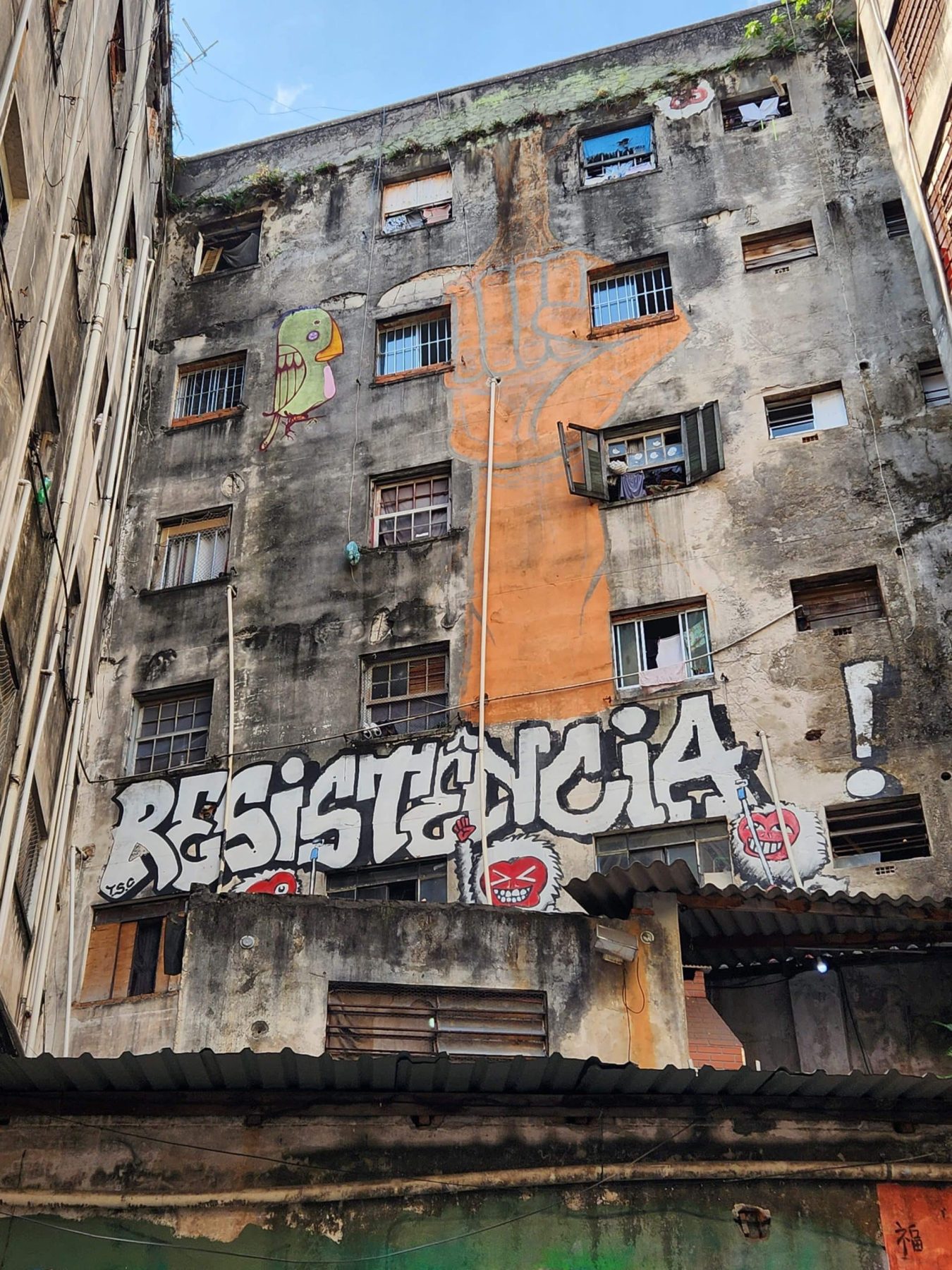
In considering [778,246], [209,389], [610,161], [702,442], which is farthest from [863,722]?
[209,389]

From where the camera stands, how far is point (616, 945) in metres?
14.2

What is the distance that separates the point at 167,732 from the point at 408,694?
3874 millimetres

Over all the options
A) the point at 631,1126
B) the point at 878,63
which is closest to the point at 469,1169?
the point at 631,1126

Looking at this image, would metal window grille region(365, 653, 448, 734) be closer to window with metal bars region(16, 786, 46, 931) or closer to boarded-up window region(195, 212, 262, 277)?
window with metal bars region(16, 786, 46, 931)

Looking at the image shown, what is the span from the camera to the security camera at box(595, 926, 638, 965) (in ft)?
46.4

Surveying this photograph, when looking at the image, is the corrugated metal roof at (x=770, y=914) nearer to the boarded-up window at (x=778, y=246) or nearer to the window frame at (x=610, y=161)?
the boarded-up window at (x=778, y=246)

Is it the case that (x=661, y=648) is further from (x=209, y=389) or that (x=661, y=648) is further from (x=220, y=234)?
(x=220, y=234)

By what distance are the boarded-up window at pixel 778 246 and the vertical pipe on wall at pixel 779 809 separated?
8.68m

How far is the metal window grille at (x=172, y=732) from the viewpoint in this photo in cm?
2062

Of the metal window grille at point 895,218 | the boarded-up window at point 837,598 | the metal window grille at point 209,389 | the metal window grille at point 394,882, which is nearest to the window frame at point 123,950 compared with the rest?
the metal window grille at point 394,882

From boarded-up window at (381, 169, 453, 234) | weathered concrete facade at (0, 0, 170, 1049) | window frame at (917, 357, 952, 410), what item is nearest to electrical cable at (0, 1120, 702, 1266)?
weathered concrete facade at (0, 0, 170, 1049)

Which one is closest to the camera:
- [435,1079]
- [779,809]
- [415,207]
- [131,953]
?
[435,1079]

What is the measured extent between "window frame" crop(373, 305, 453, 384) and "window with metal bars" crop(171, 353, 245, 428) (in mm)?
2543

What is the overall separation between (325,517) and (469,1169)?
12716 mm
